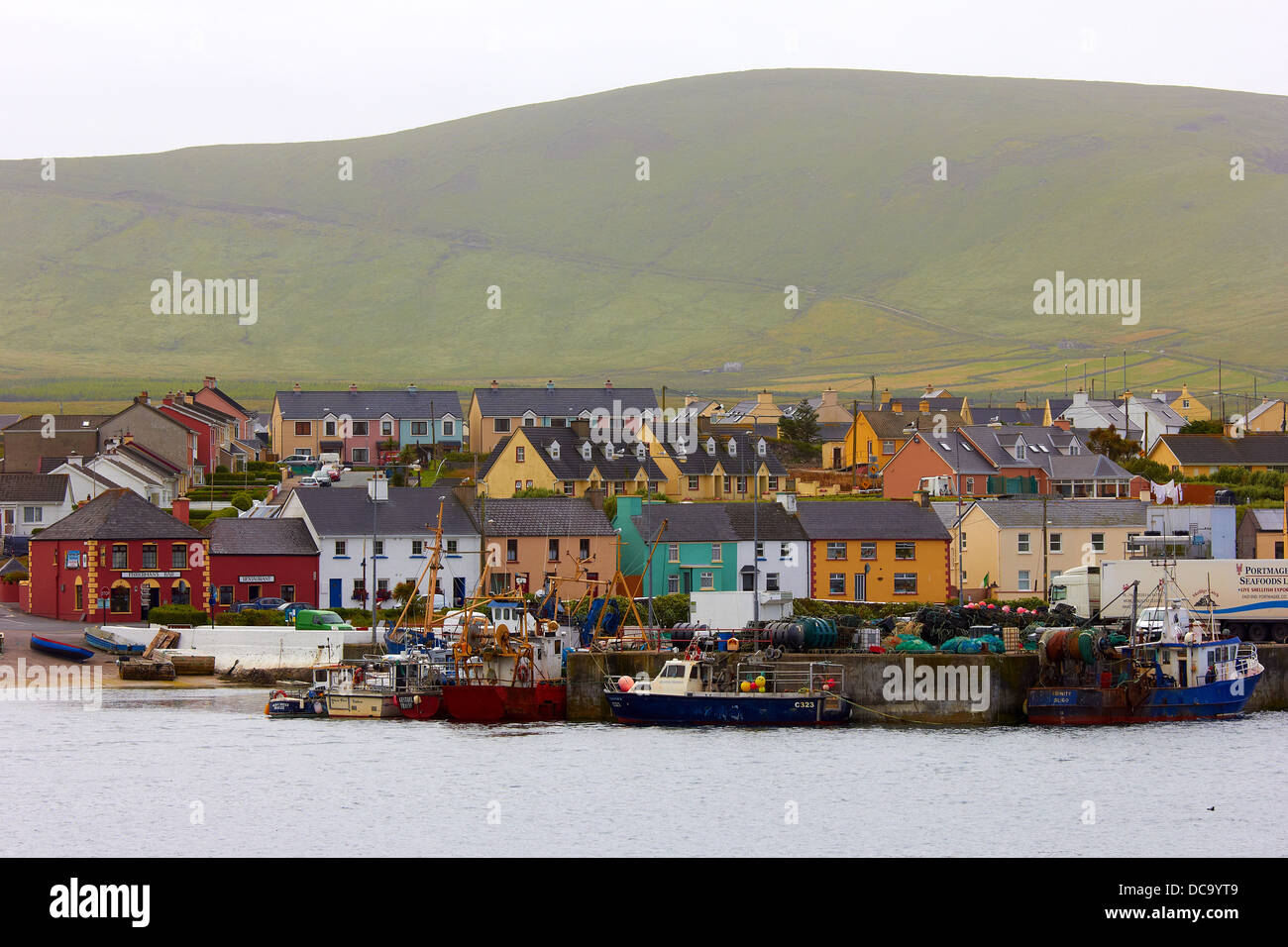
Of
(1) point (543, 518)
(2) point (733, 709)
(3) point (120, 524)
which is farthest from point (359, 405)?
(2) point (733, 709)

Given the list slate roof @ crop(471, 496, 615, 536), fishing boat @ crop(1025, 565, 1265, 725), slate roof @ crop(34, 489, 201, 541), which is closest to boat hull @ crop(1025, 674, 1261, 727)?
fishing boat @ crop(1025, 565, 1265, 725)

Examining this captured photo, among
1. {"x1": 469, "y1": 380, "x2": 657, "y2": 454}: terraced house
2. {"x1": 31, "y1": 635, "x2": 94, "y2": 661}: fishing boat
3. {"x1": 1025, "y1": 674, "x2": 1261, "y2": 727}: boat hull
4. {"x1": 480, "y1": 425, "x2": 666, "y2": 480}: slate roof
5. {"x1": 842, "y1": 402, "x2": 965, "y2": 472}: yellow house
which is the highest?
{"x1": 469, "y1": 380, "x2": 657, "y2": 454}: terraced house

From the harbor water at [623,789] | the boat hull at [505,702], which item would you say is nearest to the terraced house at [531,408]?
the boat hull at [505,702]

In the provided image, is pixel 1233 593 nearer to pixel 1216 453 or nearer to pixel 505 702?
pixel 505 702

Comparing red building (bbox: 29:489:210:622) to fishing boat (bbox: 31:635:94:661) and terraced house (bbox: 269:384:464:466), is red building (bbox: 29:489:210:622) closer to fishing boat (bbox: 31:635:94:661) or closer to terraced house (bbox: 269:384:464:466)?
fishing boat (bbox: 31:635:94:661)

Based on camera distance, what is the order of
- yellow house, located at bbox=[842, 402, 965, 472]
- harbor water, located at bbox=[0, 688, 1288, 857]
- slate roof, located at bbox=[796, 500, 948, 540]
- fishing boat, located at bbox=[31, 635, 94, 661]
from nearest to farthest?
harbor water, located at bbox=[0, 688, 1288, 857]
fishing boat, located at bbox=[31, 635, 94, 661]
slate roof, located at bbox=[796, 500, 948, 540]
yellow house, located at bbox=[842, 402, 965, 472]

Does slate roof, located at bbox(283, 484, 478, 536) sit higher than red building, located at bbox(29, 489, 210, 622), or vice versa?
slate roof, located at bbox(283, 484, 478, 536)
